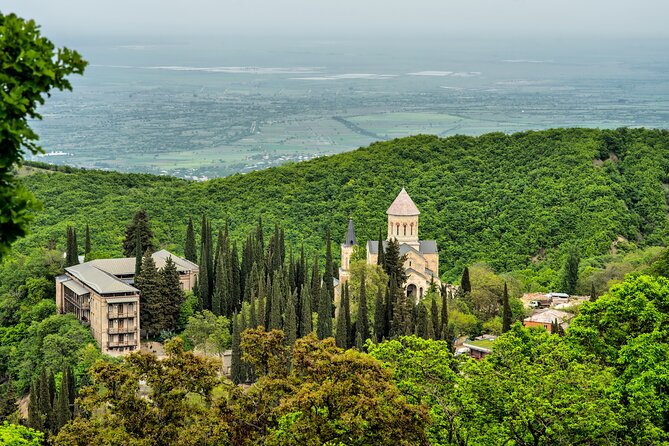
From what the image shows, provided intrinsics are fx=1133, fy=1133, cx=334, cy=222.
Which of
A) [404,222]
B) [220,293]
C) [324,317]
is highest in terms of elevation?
[404,222]

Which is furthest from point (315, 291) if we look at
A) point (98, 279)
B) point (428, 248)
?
point (428, 248)

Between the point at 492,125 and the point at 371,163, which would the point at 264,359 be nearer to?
the point at 371,163

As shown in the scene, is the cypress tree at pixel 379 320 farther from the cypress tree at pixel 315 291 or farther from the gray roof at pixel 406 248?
the gray roof at pixel 406 248

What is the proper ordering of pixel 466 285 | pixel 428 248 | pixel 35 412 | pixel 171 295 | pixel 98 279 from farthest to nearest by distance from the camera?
1. pixel 428 248
2. pixel 466 285
3. pixel 171 295
4. pixel 98 279
5. pixel 35 412

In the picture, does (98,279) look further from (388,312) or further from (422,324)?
(422,324)

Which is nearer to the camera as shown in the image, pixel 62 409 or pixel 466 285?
pixel 62 409

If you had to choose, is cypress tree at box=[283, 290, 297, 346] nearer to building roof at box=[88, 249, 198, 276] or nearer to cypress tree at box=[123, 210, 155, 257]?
building roof at box=[88, 249, 198, 276]
